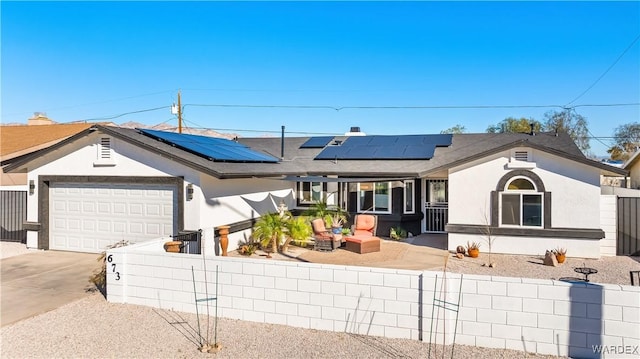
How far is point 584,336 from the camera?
5461mm

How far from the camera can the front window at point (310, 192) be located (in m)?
17.6

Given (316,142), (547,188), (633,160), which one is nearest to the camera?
(547,188)

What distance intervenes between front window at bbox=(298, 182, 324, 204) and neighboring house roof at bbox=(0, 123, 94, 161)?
1176 centimetres

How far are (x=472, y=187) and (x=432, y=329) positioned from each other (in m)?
8.00

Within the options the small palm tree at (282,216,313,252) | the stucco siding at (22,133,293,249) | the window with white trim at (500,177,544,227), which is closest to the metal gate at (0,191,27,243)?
the stucco siding at (22,133,293,249)

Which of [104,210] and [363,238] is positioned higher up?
[104,210]

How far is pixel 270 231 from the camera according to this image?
12430mm

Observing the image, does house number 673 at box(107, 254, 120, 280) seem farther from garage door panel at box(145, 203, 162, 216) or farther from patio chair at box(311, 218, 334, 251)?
patio chair at box(311, 218, 334, 251)

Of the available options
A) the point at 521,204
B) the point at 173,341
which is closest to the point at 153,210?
the point at 173,341

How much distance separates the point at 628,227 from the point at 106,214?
16.4m

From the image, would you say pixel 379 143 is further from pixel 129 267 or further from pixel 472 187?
pixel 129 267

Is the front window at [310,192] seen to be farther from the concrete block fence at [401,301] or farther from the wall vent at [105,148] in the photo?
the concrete block fence at [401,301]

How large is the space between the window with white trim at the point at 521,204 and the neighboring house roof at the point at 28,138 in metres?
19.1

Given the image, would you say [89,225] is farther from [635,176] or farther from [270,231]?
[635,176]
